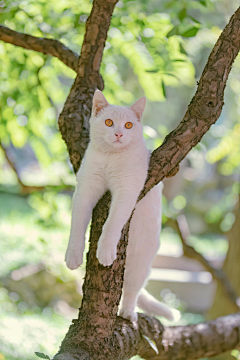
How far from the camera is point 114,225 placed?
5.38ft

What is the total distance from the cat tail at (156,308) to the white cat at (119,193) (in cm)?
35

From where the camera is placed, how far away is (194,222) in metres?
9.06

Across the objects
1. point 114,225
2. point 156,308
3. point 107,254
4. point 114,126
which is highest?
point 114,126

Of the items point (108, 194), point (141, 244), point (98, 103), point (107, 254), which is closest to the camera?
point (107, 254)

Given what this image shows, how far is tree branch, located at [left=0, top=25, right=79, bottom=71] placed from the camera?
7.83ft

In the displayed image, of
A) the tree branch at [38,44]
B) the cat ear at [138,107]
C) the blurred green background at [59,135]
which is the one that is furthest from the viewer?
the blurred green background at [59,135]

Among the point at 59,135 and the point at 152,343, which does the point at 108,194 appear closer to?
the point at 152,343

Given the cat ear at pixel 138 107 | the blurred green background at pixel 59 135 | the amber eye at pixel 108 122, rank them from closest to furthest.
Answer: the amber eye at pixel 108 122
the cat ear at pixel 138 107
the blurred green background at pixel 59 135

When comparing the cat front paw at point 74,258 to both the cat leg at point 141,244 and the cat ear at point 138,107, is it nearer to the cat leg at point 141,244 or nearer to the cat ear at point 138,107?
the cat leg at point 141,244

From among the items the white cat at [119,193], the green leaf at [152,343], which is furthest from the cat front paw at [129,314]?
the green leaf at [152,343]

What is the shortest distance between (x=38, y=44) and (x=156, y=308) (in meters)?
2.09

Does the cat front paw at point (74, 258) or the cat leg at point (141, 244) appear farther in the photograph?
the cat leg at point (141, 244)

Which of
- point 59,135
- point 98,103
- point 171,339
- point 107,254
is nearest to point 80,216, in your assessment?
point 107,254

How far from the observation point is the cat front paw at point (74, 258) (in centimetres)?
172
